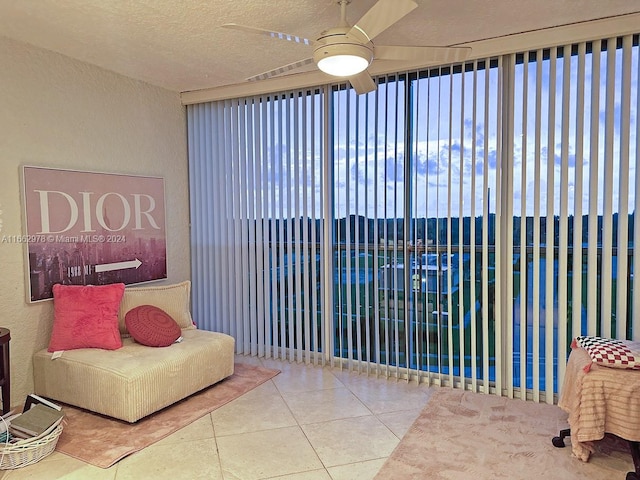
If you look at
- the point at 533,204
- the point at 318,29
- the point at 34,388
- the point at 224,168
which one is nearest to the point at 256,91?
the point at 224,168

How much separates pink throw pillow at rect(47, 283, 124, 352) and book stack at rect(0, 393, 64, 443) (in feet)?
2.01

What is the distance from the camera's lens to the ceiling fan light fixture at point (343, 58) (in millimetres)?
2166

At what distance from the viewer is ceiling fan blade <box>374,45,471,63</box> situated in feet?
7.55

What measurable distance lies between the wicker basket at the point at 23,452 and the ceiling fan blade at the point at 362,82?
106 inches

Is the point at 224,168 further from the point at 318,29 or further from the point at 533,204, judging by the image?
the point at 533,204

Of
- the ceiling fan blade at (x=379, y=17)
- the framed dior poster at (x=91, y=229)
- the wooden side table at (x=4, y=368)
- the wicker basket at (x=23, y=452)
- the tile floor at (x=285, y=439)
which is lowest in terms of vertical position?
the tile floor at (x=285, y=439)

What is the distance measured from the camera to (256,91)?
4.16 metres

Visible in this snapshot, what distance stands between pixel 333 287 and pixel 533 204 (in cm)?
177

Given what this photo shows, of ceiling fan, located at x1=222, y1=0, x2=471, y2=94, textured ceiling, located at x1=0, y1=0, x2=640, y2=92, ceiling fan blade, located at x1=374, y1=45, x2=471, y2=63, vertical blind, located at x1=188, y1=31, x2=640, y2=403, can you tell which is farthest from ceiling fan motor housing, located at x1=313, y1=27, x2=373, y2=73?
vertical blind, located at x1=188, y1=31, x2=640, y2=403

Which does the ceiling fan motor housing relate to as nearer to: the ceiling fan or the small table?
the ceiling fan

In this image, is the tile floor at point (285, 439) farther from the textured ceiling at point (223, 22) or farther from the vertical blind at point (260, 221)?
the textured ceiling at point (223, 22)

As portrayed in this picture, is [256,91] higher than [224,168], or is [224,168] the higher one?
[256,91]

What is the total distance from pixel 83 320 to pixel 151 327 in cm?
47

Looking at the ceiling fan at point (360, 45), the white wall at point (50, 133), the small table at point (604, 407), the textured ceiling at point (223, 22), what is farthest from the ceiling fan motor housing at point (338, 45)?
the white wall at point (50, 133)
